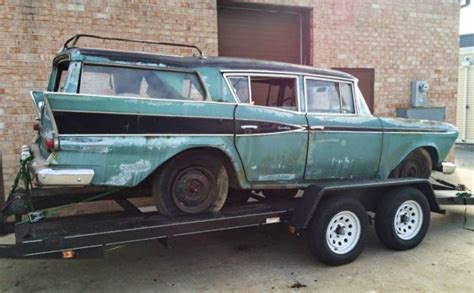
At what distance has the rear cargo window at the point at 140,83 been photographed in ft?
12.3

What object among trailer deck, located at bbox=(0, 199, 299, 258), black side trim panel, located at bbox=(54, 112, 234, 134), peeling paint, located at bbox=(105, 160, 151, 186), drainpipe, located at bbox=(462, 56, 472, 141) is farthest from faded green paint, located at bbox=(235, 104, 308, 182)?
drainpipe, located at bbox=(462, 56, 472, 141)

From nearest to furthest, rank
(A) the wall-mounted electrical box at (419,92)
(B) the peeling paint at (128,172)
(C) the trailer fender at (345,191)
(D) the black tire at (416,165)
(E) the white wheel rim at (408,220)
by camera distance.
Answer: (B) the peeling paint at (128,172), (C) the trailer fender at (345,191), (E) the white wheel rim at (408,220), (D) the black tire at (416,165), (A) the wall-mounted electrical box at (419,92)

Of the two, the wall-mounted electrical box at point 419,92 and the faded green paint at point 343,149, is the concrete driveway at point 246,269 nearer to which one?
the faded green paint at point 343,149

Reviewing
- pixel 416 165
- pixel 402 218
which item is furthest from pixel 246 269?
pixel 416 165

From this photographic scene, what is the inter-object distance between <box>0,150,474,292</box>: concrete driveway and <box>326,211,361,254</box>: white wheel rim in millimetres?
231

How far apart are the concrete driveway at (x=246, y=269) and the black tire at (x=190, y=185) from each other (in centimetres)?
83

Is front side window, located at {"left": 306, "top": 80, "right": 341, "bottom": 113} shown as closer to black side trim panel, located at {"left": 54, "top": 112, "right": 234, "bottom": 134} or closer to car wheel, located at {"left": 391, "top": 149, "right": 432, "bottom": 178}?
black side trim panel, located at {"left": 54, "top": 112, "right": 234, "bottom": 134}

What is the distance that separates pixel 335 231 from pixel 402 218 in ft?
3.49

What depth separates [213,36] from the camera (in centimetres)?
738

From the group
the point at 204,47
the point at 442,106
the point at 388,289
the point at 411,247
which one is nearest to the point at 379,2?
the point at 442,106

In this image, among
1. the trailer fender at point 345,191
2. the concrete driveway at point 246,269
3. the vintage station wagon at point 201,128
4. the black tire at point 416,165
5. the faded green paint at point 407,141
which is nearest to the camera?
the vintage station wagon at point 201,128

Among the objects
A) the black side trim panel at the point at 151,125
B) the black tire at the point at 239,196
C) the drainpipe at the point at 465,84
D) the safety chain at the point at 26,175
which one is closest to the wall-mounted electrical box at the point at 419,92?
the black tire at the point at 239,196

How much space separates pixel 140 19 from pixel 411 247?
534 cm

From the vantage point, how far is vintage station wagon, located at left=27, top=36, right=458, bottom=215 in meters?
3.58
